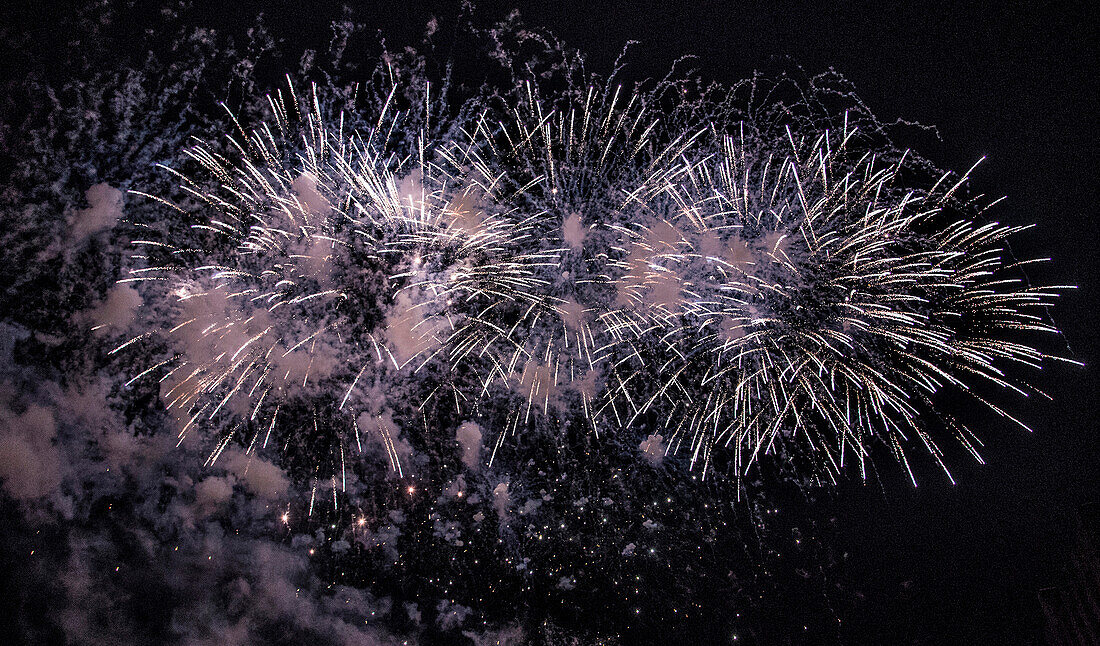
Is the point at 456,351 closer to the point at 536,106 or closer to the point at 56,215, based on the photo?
the point at 536,106

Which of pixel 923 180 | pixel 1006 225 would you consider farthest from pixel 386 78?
pixel 1006 225

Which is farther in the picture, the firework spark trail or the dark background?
the dark background

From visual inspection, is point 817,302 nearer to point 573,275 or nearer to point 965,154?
point 573,275

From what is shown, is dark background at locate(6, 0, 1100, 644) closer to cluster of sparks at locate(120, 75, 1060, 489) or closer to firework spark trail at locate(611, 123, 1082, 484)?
firework spark trail at locate(611, 123, 1082, 484)

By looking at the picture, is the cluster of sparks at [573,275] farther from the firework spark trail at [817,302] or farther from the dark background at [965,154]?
the dark background at [965,154]

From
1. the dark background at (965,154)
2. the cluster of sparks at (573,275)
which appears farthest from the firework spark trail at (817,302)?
the dark background at (965,154)

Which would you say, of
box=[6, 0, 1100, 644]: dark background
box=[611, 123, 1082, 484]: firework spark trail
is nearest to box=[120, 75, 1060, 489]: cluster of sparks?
box=[611, 123, 1082, 484]: firework spark trail

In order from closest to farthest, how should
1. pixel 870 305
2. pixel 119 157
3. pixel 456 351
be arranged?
1. pixel 870 305
2. pixel 456 351
3. pixel 119 157
